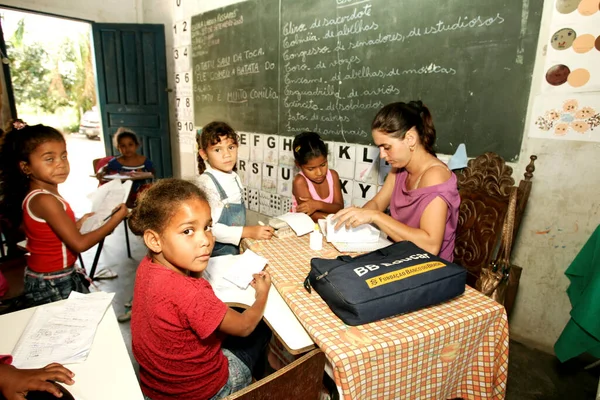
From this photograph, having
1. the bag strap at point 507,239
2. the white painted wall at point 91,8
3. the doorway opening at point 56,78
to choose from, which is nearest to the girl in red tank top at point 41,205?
the bag strap at point 507,239

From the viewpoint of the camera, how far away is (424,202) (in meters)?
1.65

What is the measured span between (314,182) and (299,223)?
33.8 inches

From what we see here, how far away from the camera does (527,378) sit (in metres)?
2.10

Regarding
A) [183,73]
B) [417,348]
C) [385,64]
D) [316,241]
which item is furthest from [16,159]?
[183,73]

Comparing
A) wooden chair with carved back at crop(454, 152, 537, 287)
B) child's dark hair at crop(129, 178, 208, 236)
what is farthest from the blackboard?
child's dark hair at crop(129, 178, 208, 236)

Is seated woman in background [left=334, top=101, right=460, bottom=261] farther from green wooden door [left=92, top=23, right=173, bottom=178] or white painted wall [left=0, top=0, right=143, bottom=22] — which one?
white painted wall [left=0, top=0, right=143, bottom=22]

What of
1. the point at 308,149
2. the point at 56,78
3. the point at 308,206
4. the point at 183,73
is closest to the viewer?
the point at 308,206

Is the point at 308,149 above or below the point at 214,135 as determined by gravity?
below

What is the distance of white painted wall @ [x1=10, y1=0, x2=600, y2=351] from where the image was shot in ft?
6.40

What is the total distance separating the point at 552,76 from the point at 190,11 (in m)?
4.33

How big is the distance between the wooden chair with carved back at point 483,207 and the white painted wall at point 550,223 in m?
0.22

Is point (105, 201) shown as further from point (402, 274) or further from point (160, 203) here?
point (402, 274)

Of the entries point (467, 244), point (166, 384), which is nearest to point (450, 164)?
point (467, 244)

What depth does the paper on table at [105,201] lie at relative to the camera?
1902 mm
